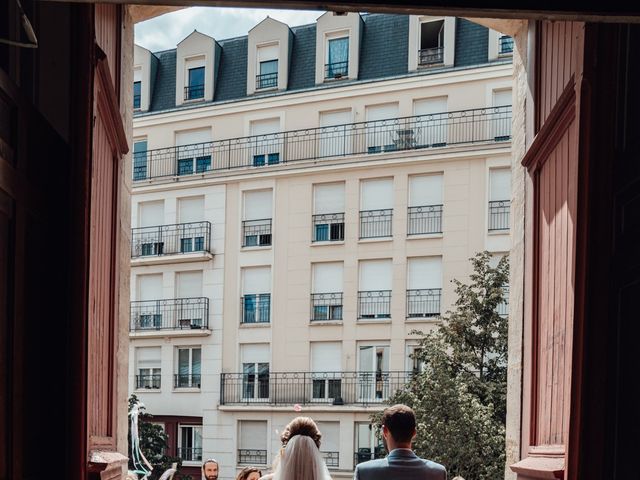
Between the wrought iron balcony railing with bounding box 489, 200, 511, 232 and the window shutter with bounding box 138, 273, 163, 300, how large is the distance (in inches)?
439

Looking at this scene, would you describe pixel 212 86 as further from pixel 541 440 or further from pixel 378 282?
pixel 541 440

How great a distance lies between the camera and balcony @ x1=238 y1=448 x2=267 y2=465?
92.1 feet

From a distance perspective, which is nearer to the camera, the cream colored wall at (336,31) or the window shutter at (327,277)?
the window shutter at (327,277)

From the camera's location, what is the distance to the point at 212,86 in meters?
31.1

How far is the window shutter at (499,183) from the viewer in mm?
26292

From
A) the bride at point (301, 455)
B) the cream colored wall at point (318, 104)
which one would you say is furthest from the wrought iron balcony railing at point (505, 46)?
the bride at point (301, 455)

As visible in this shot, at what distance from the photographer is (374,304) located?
27375mm

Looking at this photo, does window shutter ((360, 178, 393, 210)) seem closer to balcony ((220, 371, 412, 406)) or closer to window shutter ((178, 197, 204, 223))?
balcony ((220, 371, 412, 406))

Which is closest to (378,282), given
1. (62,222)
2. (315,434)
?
(315,434)

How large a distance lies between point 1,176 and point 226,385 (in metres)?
26.2

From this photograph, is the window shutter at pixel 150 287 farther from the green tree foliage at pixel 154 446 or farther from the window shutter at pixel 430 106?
the window shutter at pixel 430 106

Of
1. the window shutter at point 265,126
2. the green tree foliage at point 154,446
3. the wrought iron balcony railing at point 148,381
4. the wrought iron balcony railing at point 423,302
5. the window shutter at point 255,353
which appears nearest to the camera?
the green tree foliage at point 154,446

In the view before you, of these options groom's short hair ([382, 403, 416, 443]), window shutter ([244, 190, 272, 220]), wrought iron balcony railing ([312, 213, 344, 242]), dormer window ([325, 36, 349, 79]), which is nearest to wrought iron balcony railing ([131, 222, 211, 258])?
window shutter ([244, 190, 272, 220])

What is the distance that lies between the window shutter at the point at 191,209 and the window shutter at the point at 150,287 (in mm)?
2042
